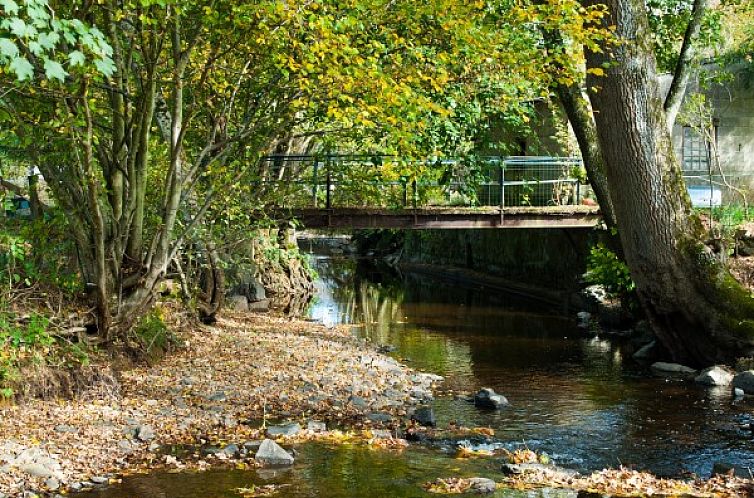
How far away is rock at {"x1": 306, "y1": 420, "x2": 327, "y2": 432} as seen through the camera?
33.6 feet

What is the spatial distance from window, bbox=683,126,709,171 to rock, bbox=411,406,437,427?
18.0 m

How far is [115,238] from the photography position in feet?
37.2

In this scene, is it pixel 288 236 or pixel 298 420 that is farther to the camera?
pixel 288 236

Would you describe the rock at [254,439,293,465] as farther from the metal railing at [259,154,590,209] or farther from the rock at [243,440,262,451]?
the metal railing at [259,154,590,209]

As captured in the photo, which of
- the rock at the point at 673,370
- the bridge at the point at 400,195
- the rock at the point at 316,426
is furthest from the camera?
the bridge at the point at 400,195

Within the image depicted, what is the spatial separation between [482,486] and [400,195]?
14.1m

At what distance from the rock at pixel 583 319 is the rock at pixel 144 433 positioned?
44.1ft

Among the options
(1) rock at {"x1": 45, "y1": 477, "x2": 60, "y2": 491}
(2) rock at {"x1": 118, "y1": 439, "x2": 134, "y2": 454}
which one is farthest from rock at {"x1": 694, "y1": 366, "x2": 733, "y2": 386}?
(1) rock at {"x1": 45, "y1": 477, "x2": 60, "y2": 491}

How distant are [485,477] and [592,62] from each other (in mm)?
7384

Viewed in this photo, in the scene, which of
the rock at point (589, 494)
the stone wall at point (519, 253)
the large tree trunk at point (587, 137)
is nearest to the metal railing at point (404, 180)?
the stone wall at point (519, 253)

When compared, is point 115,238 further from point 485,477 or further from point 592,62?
point 592,62

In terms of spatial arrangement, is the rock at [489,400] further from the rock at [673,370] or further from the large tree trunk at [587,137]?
the large tree trunk at [587,137]

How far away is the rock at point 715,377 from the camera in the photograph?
1369cm

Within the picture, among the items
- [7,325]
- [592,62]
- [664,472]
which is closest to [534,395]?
[664,472]
